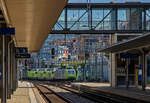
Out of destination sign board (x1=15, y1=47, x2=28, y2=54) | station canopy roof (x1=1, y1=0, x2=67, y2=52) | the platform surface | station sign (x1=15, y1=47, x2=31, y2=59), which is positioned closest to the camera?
station canopy roof (x1=1, y1=0, x2=67, y2=52)

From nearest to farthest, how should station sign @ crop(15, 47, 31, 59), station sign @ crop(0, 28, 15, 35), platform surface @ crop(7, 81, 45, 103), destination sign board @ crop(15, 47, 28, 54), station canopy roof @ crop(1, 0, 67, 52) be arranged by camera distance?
station canopy roof @ crop(1, 0, 67, 52)
station sign @ crop(0, 28, 15, 35)
platform surface @ crop(7, 81, 45, 103)
station sign @ crop(15, 47, 31, 59)
destination sign board @ crop(15, 47, 28, 54)

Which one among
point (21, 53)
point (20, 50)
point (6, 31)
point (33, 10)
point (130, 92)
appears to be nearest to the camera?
point (33, 10)

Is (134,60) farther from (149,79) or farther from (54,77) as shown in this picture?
(54,77)

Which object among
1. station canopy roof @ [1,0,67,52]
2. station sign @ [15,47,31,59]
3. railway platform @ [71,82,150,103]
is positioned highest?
station canopy roof @ [1,0,67,52]

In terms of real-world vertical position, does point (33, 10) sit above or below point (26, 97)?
above

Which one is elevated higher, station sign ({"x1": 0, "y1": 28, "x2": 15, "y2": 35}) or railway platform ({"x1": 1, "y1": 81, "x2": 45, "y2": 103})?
station sign ({"x1": 0, "y1": 28, "x2": 15, "y2": 35})

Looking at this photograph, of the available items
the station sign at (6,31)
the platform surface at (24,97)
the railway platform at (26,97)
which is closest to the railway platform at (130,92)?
the railway platform at (26,97)

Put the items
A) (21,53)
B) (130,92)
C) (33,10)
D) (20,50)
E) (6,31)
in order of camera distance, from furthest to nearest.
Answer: (20,50) → (21,53) → (130,92) → (6,31) → (33,10)

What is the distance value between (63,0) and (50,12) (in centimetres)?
273

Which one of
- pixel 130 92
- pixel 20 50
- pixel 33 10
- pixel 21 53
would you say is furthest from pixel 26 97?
pixel 33 10

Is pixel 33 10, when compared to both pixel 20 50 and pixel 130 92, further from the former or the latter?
pixel 20 50

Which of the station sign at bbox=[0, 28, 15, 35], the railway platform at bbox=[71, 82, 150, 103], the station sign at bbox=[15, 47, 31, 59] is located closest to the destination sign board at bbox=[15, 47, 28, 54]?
the station sign at bbox=[15, 47, 31, 59]

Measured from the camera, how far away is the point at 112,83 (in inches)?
1518

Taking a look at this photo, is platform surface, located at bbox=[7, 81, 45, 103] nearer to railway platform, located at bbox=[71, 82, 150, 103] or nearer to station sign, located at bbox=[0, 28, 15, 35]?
railway platform, located at bbox=[71, 82, 150, 103]
